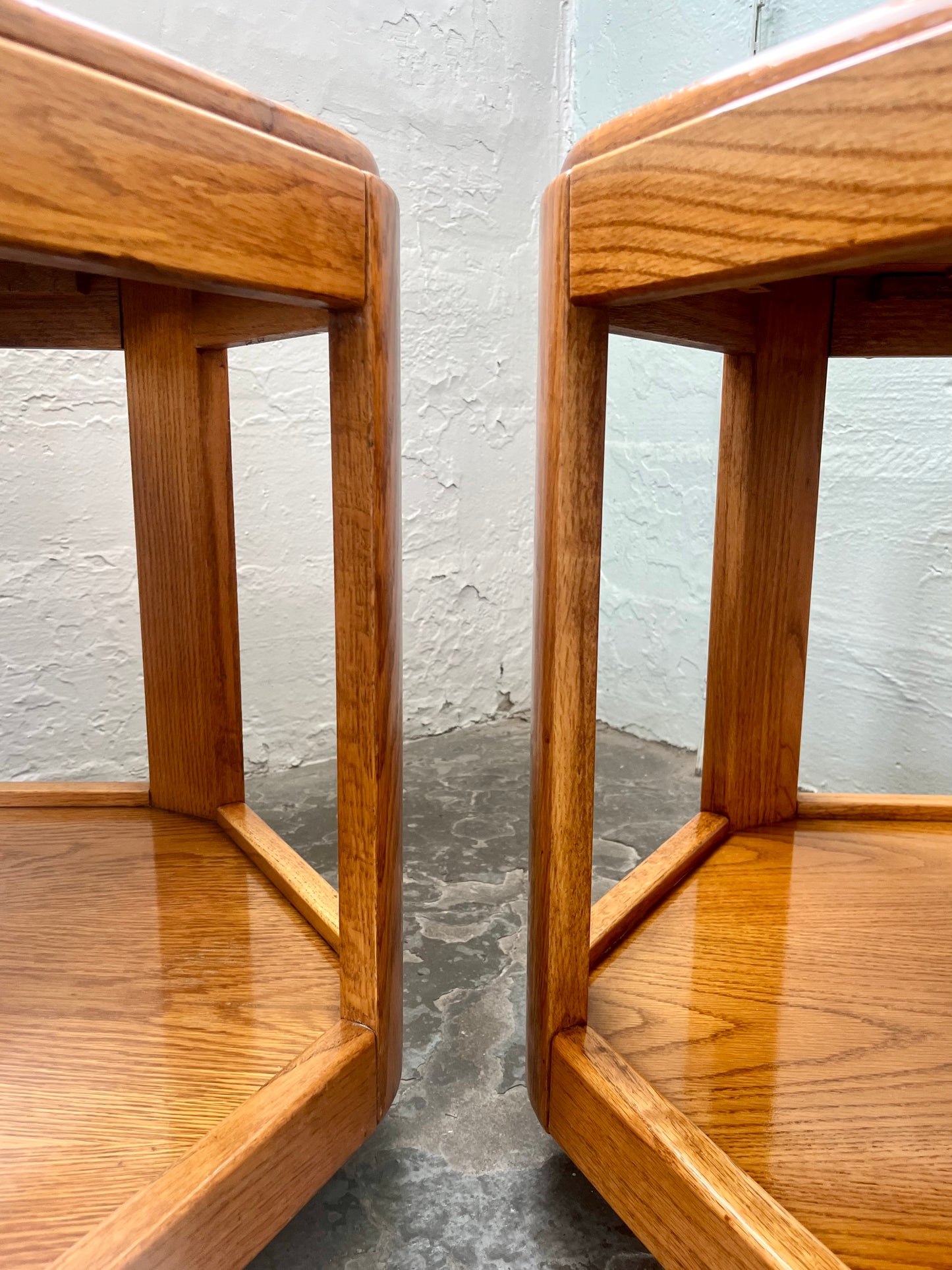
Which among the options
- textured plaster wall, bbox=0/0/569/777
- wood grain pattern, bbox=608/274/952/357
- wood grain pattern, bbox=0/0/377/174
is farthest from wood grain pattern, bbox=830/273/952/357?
textured plaster wall, bbox=0/0/569/777

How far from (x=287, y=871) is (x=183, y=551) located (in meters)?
0.32

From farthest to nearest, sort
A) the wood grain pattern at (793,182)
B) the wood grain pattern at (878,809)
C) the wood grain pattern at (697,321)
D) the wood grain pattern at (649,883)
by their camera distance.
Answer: the wood grain pattern at (878,809)
the wood grain pattern at (649,883)
the wood grain pattern at (697,321)
the wood grain pattern at (793,182)

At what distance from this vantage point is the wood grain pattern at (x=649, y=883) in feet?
2.34

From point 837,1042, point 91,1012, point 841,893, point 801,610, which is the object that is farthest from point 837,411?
point 91,1012

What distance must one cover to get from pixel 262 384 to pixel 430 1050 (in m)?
0.94

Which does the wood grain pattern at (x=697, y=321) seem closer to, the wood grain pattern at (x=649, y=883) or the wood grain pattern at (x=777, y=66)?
the wood grain pattern at (x=777, y=66)

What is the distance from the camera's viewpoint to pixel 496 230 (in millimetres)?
1562

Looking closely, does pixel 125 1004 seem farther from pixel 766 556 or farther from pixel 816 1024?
pixel 766 556

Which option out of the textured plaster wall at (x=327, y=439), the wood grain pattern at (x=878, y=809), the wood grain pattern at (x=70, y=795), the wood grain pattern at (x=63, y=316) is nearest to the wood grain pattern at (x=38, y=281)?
the wood grain pattern at (x=63, y=316)

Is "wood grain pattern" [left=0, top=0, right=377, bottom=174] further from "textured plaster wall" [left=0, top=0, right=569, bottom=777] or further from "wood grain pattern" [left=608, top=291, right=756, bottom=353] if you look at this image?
"textured plaster wall" [left=0, top=0, right=569, bottom=777]

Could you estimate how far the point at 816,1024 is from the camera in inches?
24.9

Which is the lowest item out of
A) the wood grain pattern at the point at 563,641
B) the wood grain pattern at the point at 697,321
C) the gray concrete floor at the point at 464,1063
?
the gray concrete floor at the point at 464,1063

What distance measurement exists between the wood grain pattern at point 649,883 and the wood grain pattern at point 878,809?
112 mm

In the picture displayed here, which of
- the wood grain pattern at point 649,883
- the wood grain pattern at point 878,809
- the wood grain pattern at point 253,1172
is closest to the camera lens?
the wood grain pattern at point 253,1172
